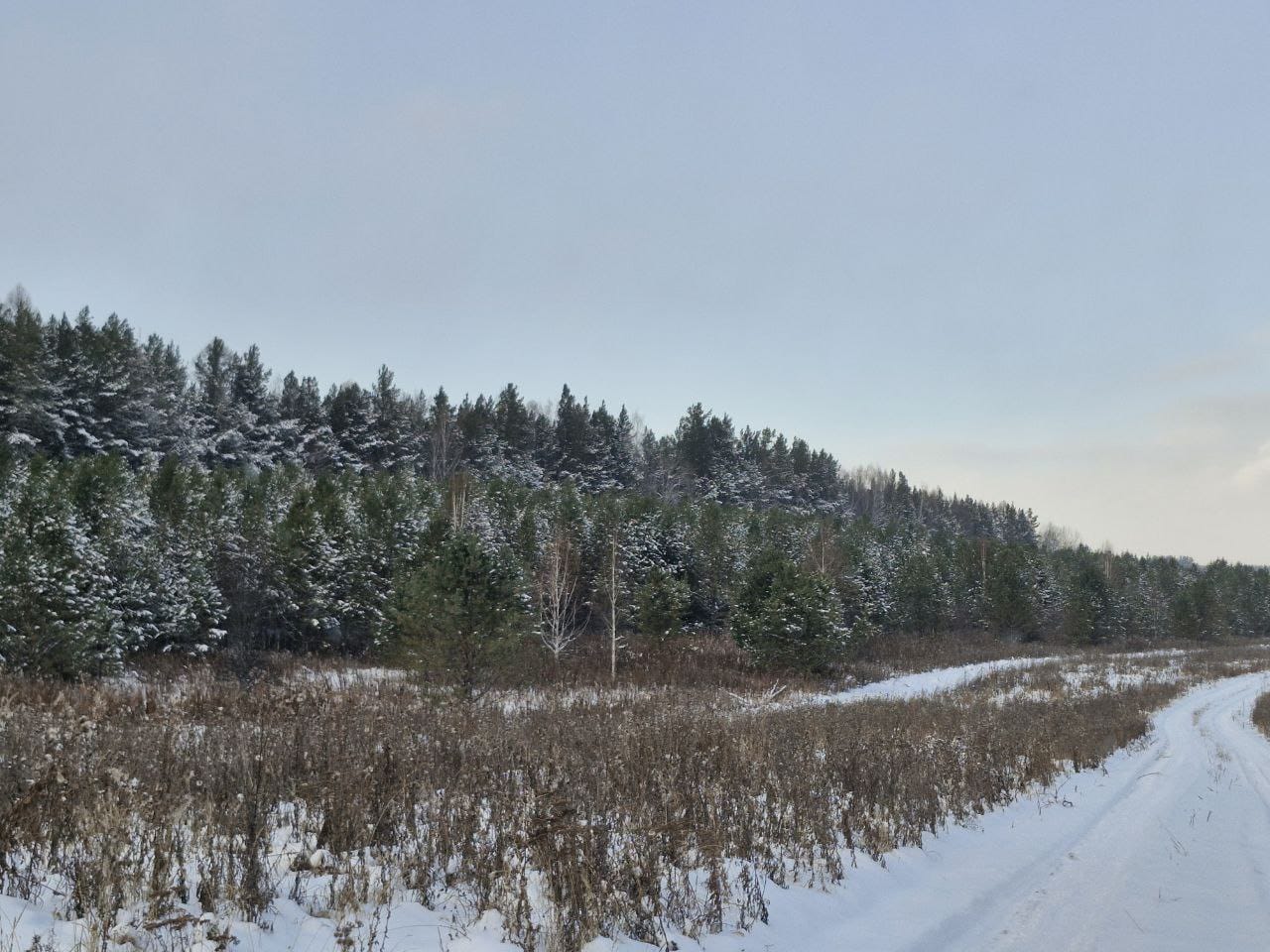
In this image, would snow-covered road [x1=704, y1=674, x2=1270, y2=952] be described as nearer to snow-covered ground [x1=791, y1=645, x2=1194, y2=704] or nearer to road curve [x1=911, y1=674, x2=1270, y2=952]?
road curve [x1=911, y1=674, x2=1270, y2=952]

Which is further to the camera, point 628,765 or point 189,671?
point 189,671

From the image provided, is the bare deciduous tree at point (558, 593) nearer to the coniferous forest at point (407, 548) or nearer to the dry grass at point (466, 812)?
the coniferous forest at point (407, 548)

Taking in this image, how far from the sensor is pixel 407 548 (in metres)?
34.6

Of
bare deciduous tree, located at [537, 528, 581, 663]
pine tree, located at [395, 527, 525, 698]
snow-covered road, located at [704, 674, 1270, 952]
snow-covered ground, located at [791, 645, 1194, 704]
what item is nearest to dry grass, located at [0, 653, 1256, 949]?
snow-covered road, located at [704, 674, 1270, 952]

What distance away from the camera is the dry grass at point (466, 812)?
4.10 meters

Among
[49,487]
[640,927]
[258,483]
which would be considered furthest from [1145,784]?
[258,483]

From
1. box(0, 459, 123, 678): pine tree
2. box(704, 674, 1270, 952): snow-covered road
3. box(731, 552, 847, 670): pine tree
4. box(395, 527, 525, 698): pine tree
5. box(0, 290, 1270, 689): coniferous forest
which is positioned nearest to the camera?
box(704, 674, 1270, 952): snow-covered road

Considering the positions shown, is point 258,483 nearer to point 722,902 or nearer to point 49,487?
point 49,487

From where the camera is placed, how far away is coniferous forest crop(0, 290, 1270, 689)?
19.8 meters


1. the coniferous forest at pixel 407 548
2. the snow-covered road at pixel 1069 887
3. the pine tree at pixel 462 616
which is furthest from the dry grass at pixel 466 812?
the coniferous forest at pixel 407 548

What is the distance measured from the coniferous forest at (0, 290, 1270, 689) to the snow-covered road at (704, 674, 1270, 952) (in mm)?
12185

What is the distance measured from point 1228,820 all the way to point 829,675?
1039 inches

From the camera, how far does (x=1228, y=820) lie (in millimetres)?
8250

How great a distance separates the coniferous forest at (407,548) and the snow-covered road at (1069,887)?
1219cm
